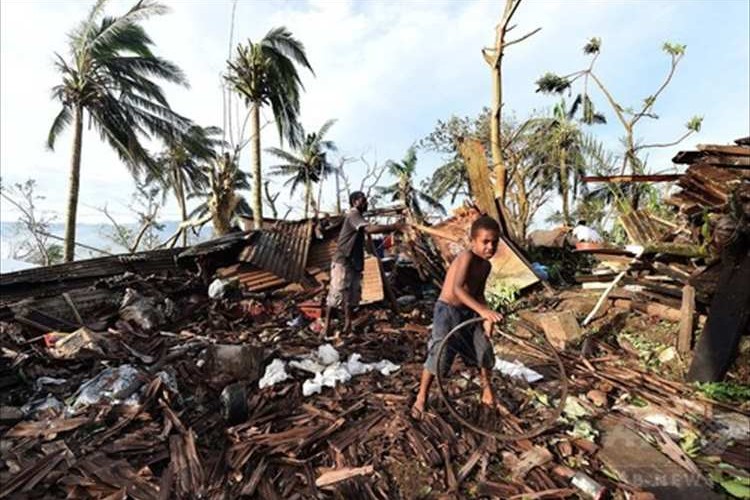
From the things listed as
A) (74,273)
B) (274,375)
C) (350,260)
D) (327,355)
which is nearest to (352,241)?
(350,260)

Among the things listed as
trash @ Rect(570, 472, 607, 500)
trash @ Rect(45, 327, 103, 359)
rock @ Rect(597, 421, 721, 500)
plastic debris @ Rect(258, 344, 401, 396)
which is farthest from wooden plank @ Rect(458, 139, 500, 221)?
trash @ Rect(45, 327, 103, 359)

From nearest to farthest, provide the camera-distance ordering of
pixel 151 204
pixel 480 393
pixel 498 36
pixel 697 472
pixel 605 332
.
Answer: pixel 697 472, pixel 480 393, pixel 605 332, pixel 498 36, pixel 151 204

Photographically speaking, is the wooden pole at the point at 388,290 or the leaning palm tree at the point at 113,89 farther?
the leaning palm tree at the point at 113,89

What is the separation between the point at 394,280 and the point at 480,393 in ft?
15.6

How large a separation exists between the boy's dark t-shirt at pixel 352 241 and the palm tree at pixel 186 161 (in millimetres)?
12080

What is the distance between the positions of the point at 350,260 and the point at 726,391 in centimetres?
410

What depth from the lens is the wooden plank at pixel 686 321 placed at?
179 inches

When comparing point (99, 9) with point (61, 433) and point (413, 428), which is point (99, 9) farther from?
point (413, 428)

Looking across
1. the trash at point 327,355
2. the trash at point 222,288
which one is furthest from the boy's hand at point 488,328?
the trash at point 222,288

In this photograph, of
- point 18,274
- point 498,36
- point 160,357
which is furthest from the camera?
point 498,36

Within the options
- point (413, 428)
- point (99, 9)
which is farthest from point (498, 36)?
point (99, 9)

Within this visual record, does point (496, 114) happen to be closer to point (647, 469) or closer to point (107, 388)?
point (647, 469)

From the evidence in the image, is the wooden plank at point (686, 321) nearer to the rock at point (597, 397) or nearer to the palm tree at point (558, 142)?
the rock at point (597, 397)

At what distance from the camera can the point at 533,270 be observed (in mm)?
7539
